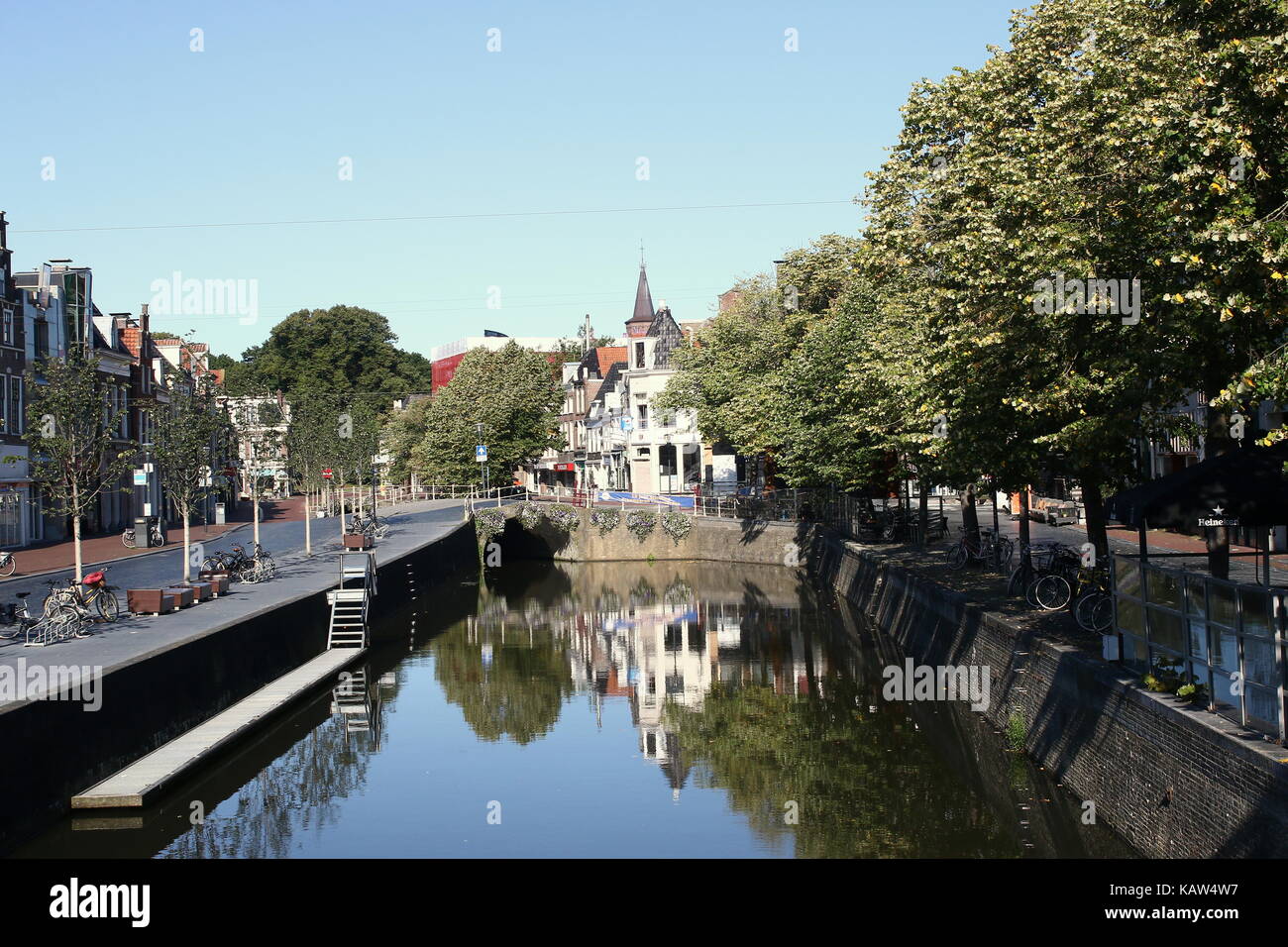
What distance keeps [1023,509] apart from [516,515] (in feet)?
119

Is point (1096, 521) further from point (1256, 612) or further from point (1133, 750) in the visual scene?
point (1256, 612)

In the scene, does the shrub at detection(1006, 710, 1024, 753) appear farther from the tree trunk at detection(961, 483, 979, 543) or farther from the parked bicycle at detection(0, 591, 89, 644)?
the parked bicycle at detection(0, 591, 89, 644)

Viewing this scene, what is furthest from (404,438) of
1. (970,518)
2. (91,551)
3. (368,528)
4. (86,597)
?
(86,597)

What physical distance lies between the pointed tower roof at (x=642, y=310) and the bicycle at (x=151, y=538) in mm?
45328

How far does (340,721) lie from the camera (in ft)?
85.8

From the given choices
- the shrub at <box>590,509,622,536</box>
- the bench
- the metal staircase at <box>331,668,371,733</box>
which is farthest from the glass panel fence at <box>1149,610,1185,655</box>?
the shrub at <box>590,509,622,536</box>

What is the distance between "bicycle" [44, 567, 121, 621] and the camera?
25.4 metres

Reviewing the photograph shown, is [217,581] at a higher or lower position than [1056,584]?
lower

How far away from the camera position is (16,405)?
50.3 m

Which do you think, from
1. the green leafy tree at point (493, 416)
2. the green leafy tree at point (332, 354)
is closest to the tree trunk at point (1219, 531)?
the green leafy tree at point (493, 416)

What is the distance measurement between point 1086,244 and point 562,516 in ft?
155

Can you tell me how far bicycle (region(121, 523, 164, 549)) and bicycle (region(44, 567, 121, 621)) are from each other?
2364 cm

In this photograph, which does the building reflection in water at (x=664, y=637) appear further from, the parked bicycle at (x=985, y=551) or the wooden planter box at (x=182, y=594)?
the wooden planter box at (x=182, y=594)
